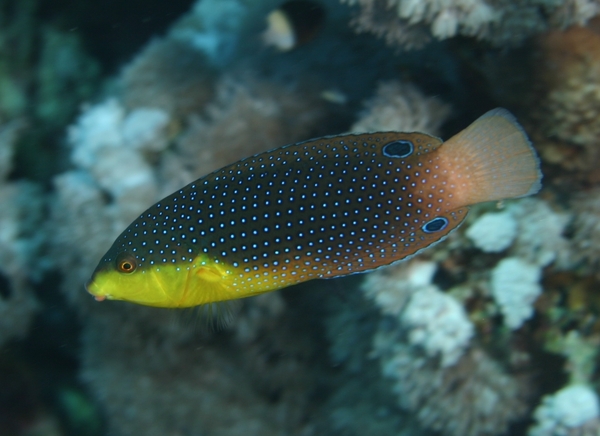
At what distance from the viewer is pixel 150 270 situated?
A: 259cm

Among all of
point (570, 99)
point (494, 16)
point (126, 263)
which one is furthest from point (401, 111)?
point (126, 263)

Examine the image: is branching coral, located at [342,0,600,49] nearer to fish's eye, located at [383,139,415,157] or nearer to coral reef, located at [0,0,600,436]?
coral reef, located at [0,0,600,436]

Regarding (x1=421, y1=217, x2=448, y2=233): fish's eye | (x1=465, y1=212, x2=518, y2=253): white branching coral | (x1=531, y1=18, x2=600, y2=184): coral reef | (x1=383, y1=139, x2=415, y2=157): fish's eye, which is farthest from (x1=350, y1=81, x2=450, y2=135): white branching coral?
(x1=421, y1=217, x2=448, y2=233): fish's eye

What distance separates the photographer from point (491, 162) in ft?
7.75

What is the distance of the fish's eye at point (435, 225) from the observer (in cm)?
242

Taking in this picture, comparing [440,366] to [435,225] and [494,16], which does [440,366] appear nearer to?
[435,225]

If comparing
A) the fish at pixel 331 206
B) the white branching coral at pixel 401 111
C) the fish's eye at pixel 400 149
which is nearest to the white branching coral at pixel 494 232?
the white branching coral at pixel 401 111

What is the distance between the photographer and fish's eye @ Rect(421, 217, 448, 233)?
7.95 feet

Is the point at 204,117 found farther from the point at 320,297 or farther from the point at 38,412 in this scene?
the point at 38,412

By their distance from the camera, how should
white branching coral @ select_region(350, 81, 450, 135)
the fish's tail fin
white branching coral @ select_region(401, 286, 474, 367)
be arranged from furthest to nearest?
1. white branching coral @ select_region(350, 81, 450, 135)
2. white branching coral @ select_region(401, 286, 474, 367)
3. the fish's tail fin

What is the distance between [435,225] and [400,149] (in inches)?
18.1

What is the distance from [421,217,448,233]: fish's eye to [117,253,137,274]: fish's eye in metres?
1.67

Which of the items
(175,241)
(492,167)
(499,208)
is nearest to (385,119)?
(499,208)

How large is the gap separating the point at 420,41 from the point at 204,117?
241 centimetres
